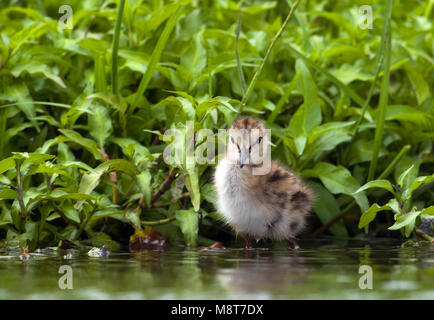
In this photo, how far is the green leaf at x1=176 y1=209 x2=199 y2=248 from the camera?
531cm

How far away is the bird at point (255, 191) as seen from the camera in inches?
219

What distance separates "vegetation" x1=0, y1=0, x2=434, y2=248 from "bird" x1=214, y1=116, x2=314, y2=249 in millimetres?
191

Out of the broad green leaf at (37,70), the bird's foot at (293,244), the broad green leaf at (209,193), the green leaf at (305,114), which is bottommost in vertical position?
the bird's foot at (293,244)

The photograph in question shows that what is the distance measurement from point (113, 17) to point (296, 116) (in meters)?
2.29

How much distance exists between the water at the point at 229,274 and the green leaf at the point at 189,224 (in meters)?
0.13

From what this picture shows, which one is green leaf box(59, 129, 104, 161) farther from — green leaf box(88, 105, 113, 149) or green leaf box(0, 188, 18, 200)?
green leaf box(0, 188, 18, 200)

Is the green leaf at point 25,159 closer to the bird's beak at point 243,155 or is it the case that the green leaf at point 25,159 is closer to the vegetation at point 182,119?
the vegetation at point 182,119

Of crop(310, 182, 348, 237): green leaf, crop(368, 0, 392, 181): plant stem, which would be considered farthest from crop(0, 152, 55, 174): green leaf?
crop(368, 0, 392, 181): plant stem

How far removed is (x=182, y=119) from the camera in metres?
5.65

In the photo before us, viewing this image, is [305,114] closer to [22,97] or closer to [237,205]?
[237,205]

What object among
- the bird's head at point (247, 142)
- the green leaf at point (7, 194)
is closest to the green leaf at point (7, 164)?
the green leaf at point (7, 194)

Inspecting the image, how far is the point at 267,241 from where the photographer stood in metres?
6.32

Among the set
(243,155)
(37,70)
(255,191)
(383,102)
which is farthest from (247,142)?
(37,70)
